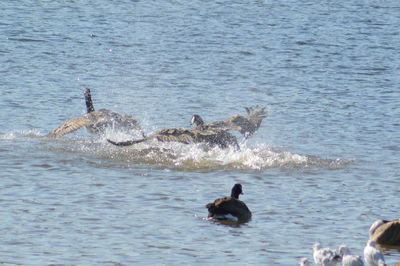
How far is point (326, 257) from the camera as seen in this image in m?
13.7

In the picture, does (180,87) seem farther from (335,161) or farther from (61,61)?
(335,161)

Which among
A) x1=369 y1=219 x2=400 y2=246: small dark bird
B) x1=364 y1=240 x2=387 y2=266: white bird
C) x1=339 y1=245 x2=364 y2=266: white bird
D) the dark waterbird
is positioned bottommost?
x1=369 y1=219 x2=400 y2=246: small dark bird

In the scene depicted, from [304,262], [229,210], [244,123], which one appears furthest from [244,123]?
[304,262]

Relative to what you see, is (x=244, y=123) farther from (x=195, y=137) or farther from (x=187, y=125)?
(x=187, y=125)

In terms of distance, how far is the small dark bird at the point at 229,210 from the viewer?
645 inches

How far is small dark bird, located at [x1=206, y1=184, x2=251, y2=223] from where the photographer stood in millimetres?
16391

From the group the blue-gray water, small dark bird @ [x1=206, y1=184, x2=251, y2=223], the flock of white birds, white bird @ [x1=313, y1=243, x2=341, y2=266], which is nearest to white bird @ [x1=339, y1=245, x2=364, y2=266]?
the flock of white birds

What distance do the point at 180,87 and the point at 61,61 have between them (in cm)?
403

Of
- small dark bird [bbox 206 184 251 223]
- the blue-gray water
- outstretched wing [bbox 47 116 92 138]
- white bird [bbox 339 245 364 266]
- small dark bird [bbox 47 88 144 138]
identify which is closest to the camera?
white bird [bbox 339 245 364 266]

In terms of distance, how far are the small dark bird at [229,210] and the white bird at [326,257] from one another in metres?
2.54

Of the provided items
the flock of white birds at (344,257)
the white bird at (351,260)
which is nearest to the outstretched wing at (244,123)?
the flock of white birds at (344,257)

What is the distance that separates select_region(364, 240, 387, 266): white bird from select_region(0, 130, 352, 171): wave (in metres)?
5.90

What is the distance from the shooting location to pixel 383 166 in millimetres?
20375

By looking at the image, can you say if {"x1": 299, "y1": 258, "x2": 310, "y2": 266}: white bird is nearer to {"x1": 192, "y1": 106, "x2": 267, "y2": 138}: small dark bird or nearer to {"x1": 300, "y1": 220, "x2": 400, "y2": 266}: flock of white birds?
{"x1": 300, "y1": 220, "x2": 400, "y2": 266}: flock of white birds
